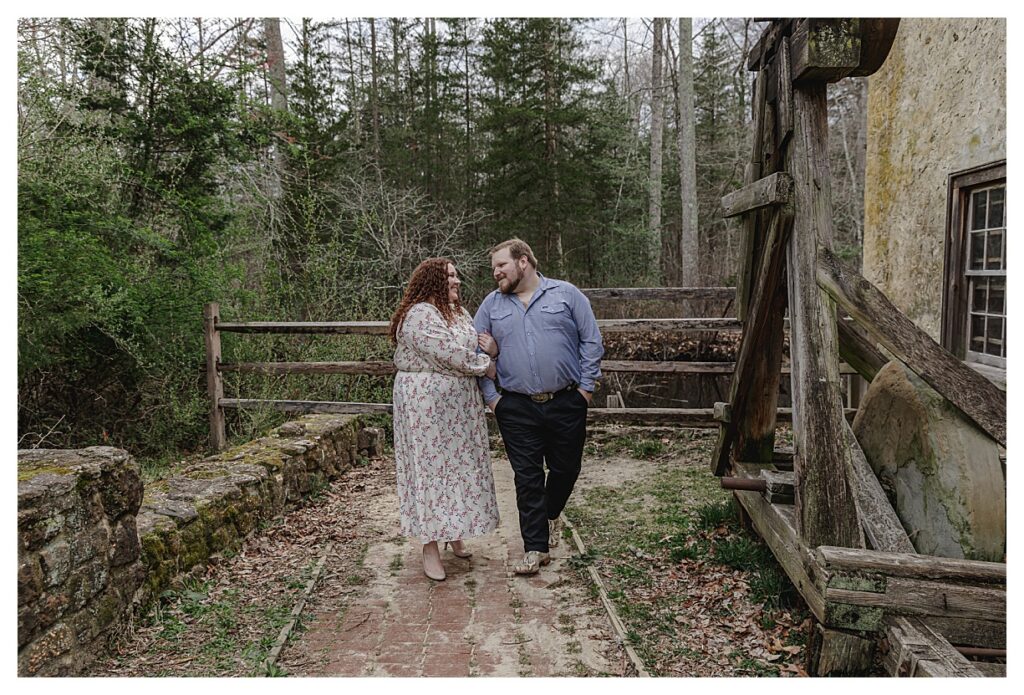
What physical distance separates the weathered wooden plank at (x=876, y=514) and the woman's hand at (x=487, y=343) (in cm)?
214

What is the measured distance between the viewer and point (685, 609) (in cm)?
405

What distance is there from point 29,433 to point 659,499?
20.1 ft

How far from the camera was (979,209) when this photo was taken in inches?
237

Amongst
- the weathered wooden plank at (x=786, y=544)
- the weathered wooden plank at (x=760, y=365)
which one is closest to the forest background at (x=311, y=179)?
the weathered wooden plank at (x=760, y=365)

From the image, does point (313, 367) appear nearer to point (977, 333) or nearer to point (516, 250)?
point (516, 250)

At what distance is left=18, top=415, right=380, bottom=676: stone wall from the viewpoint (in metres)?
2.98

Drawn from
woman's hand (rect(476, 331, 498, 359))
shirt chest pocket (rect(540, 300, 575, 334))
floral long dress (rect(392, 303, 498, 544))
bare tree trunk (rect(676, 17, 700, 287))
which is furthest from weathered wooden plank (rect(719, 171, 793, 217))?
bare tree trunk (rect(676, 17, 700, 287))

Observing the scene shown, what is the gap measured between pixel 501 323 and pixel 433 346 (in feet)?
1.61

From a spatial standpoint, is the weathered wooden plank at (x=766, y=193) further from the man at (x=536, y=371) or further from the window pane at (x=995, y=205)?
the window pane at (x=995, y=205)

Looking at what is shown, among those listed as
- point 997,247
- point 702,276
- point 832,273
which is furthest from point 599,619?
point 702,276

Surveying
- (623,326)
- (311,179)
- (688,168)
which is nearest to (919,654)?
(623,326)

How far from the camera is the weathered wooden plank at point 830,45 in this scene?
3385 mm

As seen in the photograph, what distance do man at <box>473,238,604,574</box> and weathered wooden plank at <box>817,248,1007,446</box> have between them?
160cm
